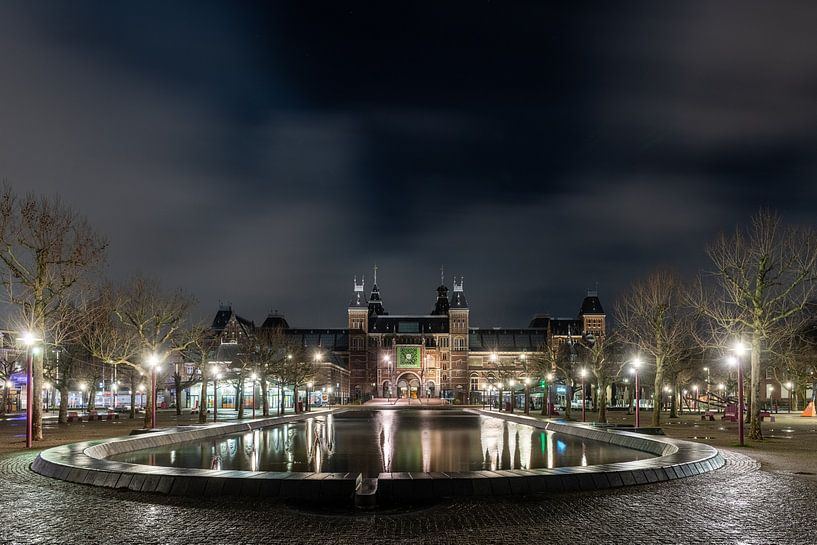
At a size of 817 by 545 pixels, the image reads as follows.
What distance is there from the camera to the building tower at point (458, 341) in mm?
165125

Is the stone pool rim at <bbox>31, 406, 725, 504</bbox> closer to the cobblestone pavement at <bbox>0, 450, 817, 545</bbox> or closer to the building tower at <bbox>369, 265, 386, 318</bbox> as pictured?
the cobblestone pavement at <bbox>0, 450, 817, 545</bbox>

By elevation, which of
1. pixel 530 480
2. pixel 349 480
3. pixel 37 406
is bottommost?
pixel 37 406

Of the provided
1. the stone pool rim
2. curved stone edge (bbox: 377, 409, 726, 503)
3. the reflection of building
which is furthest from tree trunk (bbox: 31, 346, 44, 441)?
the reflection of building

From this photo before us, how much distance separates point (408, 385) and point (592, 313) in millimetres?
45425

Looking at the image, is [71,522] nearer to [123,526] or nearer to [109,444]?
[123,526]

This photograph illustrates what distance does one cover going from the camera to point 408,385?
6535 inches

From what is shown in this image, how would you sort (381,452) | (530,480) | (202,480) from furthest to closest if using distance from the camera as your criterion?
(381,452) < (530,480) < (202,480)

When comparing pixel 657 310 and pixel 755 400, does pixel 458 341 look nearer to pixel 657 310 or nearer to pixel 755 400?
pixel 657 310

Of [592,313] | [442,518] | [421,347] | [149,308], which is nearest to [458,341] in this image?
[421,347]

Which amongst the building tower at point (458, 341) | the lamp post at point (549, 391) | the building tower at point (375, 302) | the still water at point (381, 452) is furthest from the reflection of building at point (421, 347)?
the still water at point (381, 452)

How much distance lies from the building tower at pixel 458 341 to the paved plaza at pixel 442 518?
150 m

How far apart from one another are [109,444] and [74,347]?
41302 millimetres

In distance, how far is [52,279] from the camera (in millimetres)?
33906

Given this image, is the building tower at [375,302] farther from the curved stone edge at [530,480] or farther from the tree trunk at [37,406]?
the curved stone edge at [530,480]
